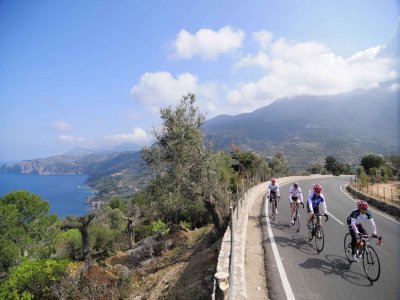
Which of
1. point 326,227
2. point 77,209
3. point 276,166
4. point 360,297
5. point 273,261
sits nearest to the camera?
point 360,297

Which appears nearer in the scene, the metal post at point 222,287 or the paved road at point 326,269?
the metal post at point 222,287

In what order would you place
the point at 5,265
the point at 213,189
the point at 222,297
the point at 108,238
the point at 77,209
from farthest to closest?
1. the point at 77,209
2. the point at 108,238
3. the point at 5,265
4. the point at 213,189
5. the point at 222,297

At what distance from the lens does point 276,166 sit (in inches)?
3241

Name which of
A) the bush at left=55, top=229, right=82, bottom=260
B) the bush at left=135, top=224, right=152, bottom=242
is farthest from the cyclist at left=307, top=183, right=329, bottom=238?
the bush at left=55, top=229, right=82, bottom=260

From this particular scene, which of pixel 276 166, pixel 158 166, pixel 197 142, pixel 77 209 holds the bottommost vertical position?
pixel 77 209

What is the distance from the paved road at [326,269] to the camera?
700cm

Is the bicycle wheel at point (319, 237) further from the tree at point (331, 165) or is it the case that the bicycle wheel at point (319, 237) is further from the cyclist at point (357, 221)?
the tree at point (331, 165)

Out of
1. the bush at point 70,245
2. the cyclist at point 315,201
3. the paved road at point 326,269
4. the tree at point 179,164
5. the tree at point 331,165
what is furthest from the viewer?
the tree at point 331,165

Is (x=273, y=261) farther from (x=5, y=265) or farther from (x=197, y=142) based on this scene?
(x=5, y=265)

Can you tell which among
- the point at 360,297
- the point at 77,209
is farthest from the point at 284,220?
the point at 77,209

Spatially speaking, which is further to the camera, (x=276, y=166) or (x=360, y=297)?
(x=276, y=166)

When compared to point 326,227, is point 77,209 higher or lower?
lower

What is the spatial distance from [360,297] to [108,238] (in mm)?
39192

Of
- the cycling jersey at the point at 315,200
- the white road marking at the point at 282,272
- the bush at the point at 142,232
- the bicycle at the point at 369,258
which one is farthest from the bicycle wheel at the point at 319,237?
the bush at the point at 142,232
